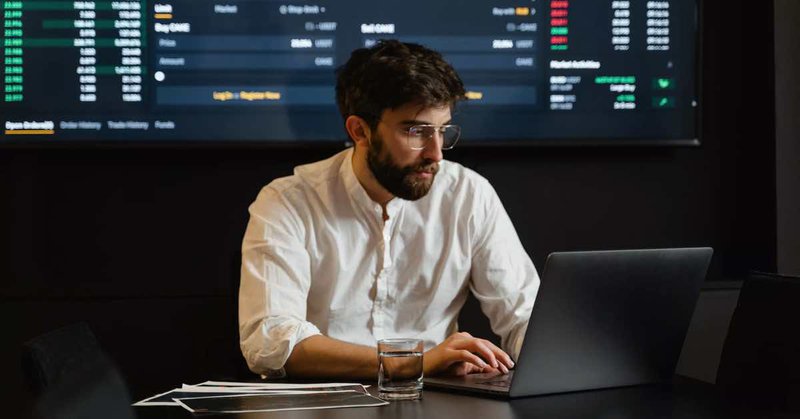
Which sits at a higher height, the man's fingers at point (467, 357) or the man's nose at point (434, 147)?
the man's nose at point (434, 147)

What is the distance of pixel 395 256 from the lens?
230cm

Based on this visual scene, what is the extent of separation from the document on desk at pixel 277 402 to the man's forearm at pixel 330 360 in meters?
0.22

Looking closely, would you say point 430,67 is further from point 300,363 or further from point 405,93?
point 300,363

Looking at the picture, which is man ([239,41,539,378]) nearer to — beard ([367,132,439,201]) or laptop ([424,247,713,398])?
beard ([367,132,439,201])

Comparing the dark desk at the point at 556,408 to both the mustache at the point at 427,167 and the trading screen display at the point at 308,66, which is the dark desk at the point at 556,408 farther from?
the trading screen display at the point at 308,66

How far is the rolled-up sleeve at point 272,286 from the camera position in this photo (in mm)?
1910

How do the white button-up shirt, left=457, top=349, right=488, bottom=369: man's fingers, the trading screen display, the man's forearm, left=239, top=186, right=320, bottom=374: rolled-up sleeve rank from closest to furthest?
1. left=457, top=349, right=488, bottom=369: man's fingers
2. the man's forearm
3. left=239, top=186, right=320, bottom=374: rolled-up sleeve
4. the white button-up shirt
5. the trading screen display

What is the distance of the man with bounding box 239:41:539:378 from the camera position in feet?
6.95

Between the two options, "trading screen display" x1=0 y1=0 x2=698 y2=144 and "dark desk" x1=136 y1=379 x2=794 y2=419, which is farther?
"trading screen display" x1=0 y1=0 x2=698 y2=144

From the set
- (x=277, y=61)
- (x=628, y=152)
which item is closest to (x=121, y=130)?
(x=277, y=61)

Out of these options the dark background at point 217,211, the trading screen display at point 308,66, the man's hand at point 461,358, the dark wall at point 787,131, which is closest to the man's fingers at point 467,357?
the man's hand at point 461,358

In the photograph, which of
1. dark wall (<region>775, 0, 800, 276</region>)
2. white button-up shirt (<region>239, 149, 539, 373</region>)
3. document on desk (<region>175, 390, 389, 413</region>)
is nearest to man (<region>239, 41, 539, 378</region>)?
white button-up shirt (<region>239, 149, 539, 373</region>)

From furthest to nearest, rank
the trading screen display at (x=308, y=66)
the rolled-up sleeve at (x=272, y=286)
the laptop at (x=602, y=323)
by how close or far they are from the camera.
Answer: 1. the trading screen display at (x=308, y=66)
2. the rolled-up sleeve at (x=272, y=286)
3. the laptop at (x=602, y=323)

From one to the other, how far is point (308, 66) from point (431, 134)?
88cm
